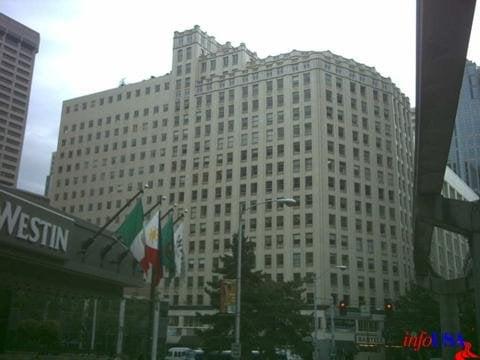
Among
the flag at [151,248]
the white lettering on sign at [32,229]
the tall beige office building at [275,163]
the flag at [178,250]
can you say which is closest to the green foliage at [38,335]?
the flag at [151,248]

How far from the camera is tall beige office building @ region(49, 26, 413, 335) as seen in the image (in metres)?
89.4

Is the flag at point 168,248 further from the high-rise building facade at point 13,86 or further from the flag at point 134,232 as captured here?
the high-rise building facade at point 13,86

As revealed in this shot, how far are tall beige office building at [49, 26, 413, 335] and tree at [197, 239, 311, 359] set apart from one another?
36421 mm

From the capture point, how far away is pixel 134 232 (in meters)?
24.8

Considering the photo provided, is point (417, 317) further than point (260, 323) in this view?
Yes

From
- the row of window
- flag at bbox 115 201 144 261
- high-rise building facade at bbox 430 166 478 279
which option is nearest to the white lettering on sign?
flag at bbox 115 201 144 261

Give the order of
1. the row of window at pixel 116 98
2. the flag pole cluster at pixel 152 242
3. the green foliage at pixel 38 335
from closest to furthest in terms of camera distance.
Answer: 1. the flag pole cluster at pixel 152 242
2. the green foliage at pixel 38 335
3. the row of window at pixel 116 98

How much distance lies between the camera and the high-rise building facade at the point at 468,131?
73375mm

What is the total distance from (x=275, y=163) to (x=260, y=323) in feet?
166

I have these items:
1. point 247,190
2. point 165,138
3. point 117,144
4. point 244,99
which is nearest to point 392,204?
point 247,190

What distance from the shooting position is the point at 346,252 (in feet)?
289

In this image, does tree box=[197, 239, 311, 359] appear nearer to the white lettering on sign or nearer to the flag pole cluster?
the flag pole cluster

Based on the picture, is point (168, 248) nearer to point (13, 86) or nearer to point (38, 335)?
point (38, 335)

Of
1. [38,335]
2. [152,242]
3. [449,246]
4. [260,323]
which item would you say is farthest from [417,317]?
[449,246]
